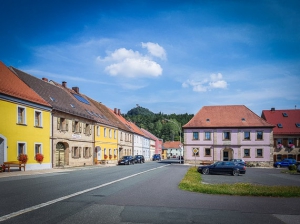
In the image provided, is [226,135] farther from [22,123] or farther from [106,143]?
[22,123]

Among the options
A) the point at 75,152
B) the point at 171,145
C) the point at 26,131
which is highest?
the point at 26,131

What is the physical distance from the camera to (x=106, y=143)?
46750 mm

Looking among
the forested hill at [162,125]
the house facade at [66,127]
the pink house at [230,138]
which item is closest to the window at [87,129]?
the house facade at [66,127]

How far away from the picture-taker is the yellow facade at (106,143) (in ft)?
141

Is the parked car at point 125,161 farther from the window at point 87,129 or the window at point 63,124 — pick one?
the window at point 63,124

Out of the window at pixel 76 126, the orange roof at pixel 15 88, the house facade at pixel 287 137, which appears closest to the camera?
the orange roof at pixel 15 88

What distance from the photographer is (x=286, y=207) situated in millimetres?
9500

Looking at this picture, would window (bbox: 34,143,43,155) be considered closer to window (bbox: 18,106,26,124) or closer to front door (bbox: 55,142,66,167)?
window (bbox: 18,106,26,124)

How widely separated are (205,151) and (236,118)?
320 inches

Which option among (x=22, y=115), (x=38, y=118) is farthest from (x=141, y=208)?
(x=38, y=118)

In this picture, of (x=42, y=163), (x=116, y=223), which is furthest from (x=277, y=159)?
(x=116, y=223)

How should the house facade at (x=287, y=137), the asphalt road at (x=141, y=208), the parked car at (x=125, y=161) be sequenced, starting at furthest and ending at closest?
the house facade at (x=287, y=137) < the parked car at (x=125, y=161) < the asphalt road at (x=141, y=208)

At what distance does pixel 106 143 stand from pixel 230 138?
21.2m

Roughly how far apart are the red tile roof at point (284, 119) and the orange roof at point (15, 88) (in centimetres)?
4383
